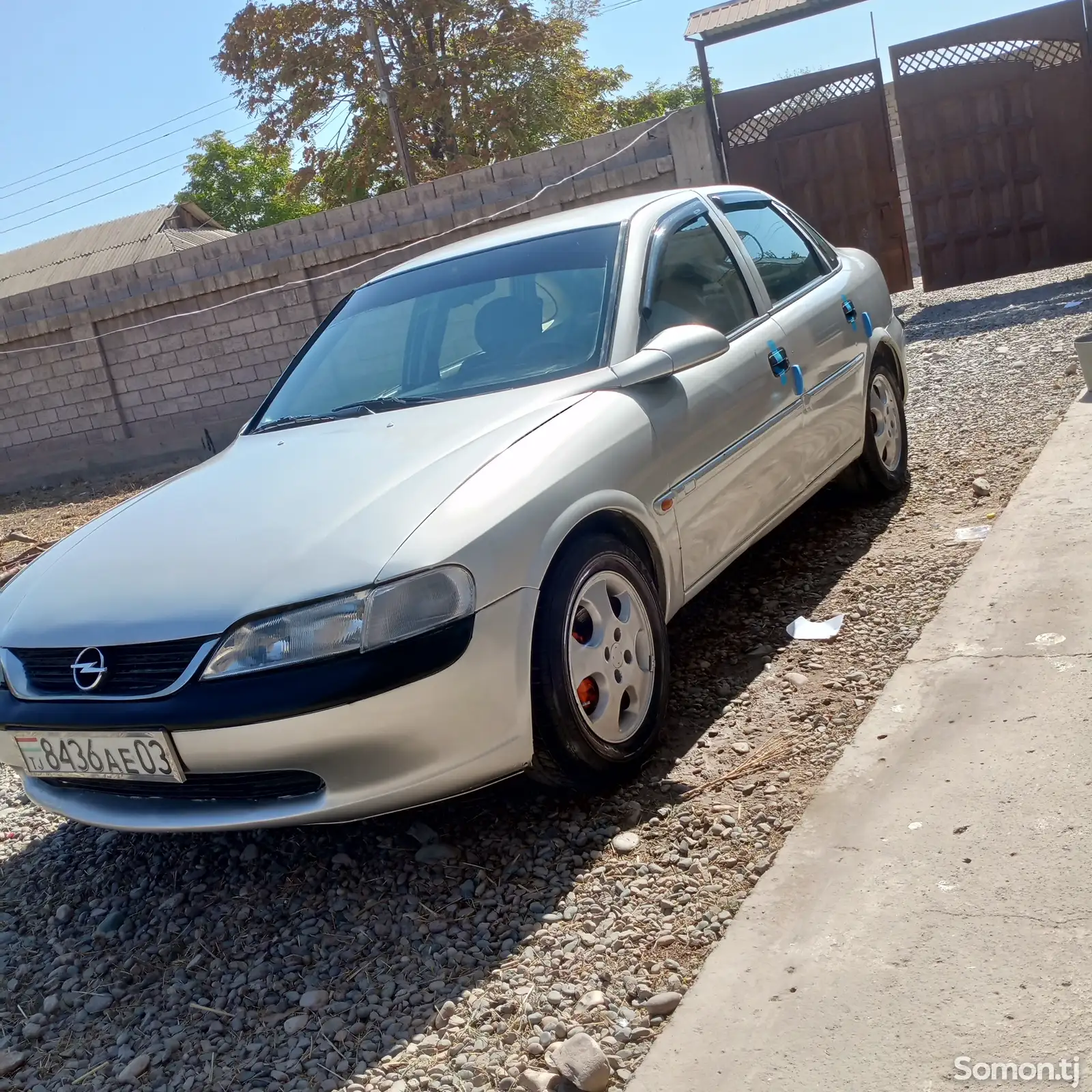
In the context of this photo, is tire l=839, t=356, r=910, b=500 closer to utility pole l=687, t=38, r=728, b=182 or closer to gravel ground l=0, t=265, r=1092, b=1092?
gravel ground l=0, t=265, r=1092, b=1092

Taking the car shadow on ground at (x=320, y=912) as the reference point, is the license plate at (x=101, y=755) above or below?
above

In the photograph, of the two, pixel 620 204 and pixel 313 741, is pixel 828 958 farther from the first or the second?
pixel 620 204

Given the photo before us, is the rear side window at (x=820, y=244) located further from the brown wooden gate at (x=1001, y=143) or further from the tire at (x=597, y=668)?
the brown wooden gate at (x=1001, y=143)

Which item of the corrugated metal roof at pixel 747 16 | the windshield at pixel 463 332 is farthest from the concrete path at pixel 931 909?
the corrugated metal roof at pixel 747 16

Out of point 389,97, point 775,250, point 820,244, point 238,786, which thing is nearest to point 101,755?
point 238,786

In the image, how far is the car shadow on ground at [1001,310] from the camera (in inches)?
373

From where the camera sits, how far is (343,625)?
2586mm

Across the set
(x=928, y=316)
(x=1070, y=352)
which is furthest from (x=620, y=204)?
(x=928, y=316)

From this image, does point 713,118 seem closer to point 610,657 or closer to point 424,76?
point 610,657

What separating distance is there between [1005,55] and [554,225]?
869cm

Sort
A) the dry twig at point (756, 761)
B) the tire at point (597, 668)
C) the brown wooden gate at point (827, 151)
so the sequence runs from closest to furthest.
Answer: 1. the tire at point (597, 668)
2. the dry twig at point (756, 761)
3. the brown wooden gate at point (827, 151)

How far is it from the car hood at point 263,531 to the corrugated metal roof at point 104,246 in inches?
1498

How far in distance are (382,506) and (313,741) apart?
586mm

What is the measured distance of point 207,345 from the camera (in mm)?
13062
